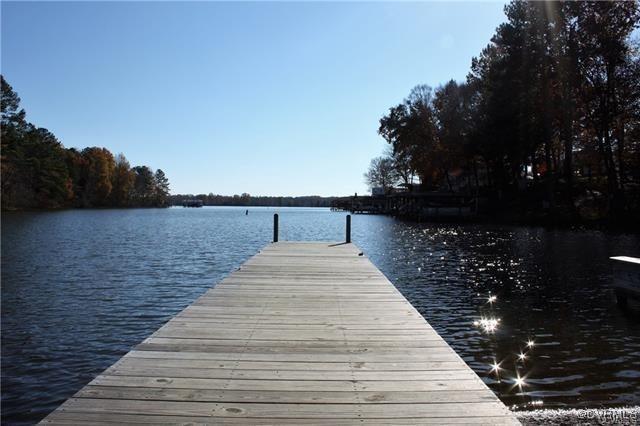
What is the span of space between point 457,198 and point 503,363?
54.5 m

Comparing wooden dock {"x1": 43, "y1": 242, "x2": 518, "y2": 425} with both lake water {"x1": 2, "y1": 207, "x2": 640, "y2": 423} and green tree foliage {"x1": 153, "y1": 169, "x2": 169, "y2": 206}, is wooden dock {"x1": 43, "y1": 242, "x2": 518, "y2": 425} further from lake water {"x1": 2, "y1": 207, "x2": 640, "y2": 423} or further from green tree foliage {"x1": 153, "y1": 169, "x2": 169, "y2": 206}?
green tree foliage {"x1": 153, "y1": 169, "x2": 169, "y2": 206}

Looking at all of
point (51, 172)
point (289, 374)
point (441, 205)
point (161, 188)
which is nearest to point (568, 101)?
point (441, 205)

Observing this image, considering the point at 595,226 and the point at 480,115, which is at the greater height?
the point at 480,115

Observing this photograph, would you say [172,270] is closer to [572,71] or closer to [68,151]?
[572,71]

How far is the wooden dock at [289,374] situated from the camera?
3.50 m

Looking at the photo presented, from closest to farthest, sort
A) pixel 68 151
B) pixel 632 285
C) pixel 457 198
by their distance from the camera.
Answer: pixel 632 285 → pixel 457 198 → pixel 68 151

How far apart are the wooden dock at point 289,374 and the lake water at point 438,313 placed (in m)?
1.88

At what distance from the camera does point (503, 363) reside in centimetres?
740

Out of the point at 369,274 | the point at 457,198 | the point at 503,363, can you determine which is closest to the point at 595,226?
the point at 457,198

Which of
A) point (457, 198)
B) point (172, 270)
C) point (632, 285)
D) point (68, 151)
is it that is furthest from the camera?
point (68, 151)

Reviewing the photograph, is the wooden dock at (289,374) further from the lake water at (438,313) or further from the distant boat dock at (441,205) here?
the distant boat dock at (441,205)

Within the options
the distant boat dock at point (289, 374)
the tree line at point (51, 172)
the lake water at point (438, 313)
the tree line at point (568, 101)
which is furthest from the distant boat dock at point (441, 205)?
the tree line at point (51, 172)

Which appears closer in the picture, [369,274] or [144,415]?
[144,415]

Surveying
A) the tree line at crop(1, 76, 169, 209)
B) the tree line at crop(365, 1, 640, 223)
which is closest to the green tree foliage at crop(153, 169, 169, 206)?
the tree line at crop(1, 76, 169, 209)
